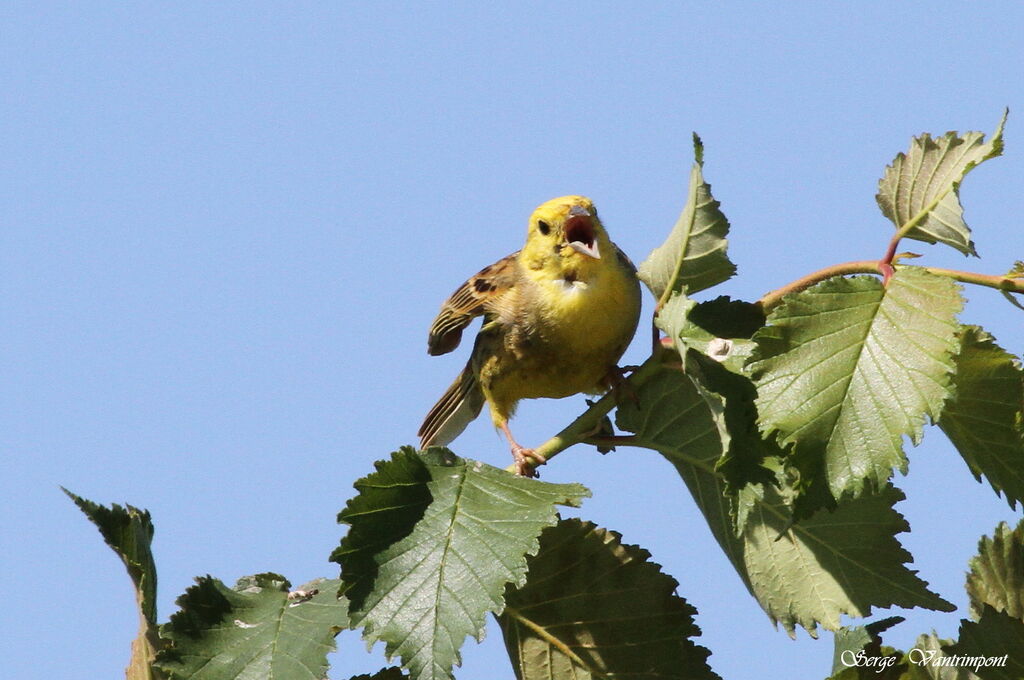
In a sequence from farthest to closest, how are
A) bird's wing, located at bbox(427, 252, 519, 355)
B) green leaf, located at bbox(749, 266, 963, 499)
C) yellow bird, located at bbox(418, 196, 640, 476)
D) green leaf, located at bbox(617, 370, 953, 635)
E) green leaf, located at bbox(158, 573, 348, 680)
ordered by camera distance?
1. bird's wing, located at bbox(427, 252, 519, 355)
2. yellow bird, located at bbox(418, 196, 640, 476)
3. green leaf, located at bbox(617, 370, 953, 635)
4. green leaf, located at bbox(158, 573, 348, 680)
5. green leaf, located at bbox(749, 266, 963, 499)

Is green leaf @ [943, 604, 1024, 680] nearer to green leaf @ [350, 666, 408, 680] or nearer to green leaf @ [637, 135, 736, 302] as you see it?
green leaf @ [637, 135, 736, 302]

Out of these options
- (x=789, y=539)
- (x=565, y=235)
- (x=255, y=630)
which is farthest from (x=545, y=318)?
(x=255, y=630)

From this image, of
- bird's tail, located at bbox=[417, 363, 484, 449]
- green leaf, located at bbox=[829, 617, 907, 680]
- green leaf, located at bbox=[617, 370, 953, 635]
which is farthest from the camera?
bird's tail, located at bbox=[417, 363, 484, 449]

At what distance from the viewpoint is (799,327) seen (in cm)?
245

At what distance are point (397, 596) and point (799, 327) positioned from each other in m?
1.03

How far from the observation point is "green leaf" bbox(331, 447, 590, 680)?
260 cm

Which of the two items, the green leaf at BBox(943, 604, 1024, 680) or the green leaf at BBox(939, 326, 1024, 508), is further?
the green leaf at BBox(943, 604, 1024, 680)

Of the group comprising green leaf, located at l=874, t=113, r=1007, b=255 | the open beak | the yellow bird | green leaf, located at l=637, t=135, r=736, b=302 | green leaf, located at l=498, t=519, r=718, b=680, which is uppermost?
the open beak

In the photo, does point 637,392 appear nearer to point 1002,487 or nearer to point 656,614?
point 656,614

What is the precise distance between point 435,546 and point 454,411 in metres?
3.14

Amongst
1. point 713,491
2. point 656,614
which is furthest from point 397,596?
point 713,491

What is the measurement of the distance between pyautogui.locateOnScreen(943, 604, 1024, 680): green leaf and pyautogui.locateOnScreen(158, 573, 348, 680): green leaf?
1503 millimetres

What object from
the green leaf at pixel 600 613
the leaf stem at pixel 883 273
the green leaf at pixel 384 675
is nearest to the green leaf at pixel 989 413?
the leaf stem at pixel 883 273

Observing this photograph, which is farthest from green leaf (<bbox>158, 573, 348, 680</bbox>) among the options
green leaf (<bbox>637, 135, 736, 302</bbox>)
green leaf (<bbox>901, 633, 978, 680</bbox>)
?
green leaf (<bbox>901, 633, 978, 680</bbox>)
